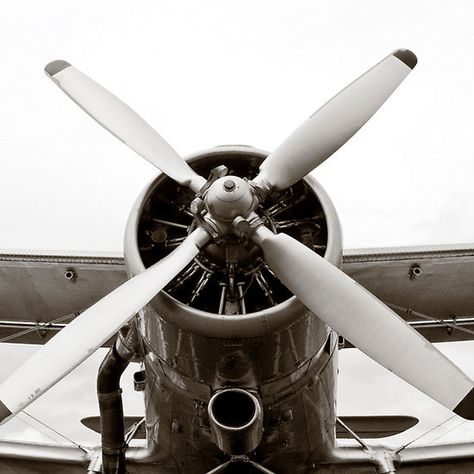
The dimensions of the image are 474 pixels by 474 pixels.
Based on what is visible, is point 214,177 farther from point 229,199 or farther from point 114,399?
point 114,399

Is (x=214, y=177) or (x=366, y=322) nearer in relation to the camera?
(x=366, y=322)

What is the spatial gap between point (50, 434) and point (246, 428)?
16.8 feet

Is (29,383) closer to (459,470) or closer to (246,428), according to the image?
(246,428)

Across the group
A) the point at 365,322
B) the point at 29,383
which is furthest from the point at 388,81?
the point at 29,383

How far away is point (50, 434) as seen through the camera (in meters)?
10.7

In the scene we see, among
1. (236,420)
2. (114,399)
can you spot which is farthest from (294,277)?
(114,399)

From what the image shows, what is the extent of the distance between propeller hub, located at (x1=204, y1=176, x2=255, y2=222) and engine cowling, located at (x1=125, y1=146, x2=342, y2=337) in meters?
0.27

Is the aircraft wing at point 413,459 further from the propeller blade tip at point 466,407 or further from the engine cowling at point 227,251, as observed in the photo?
the propeller blade tip at point 466,407

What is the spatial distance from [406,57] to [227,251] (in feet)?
9.73

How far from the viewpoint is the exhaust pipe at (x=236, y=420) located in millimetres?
6660

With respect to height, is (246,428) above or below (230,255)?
below

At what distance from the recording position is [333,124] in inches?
298

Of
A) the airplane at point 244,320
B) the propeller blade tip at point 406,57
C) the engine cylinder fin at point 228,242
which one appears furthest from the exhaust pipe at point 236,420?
the propeller blade tip at point 406,57

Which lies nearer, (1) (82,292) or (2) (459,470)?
(2) (459,470)
